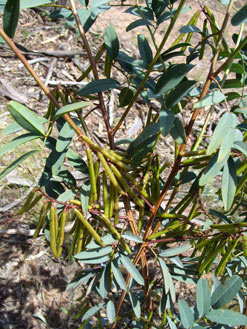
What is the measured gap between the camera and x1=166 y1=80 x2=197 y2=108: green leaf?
594 mm

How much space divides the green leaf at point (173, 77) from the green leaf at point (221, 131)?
3.7 inches

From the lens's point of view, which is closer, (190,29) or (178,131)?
(178,131)

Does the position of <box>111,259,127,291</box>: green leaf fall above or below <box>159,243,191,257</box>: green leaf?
below

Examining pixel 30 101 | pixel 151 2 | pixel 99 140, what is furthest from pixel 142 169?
pixel 30 101

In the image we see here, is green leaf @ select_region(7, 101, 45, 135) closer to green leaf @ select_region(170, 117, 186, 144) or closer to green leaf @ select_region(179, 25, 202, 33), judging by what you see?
green leaf @ select_region(170, 117, 186, 144)

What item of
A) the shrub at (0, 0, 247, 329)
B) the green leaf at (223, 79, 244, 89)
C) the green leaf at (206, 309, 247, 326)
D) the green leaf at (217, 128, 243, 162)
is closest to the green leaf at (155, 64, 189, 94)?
the shrub at (0, 0, 247, 329)

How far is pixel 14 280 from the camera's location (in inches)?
60.7

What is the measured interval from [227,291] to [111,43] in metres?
0.54

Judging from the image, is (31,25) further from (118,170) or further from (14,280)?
(118,170)

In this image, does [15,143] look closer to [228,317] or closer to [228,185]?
[228,185]

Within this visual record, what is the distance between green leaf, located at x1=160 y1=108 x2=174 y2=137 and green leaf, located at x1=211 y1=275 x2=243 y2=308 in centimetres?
36

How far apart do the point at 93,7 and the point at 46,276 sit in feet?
3.94

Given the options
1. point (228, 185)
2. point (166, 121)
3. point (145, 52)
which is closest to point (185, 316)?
point (228, 185)

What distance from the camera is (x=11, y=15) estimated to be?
55 cm
